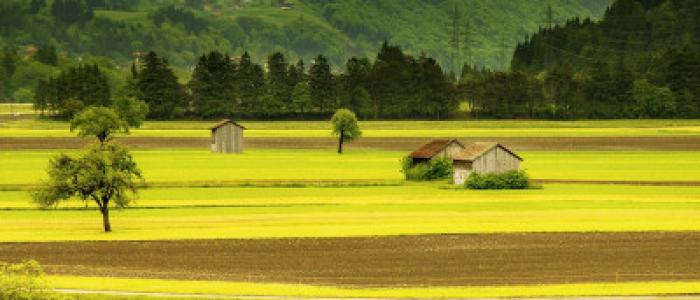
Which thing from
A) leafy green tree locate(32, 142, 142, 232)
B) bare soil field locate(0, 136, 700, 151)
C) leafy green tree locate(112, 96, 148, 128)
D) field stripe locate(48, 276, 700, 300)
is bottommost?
field stripe locate(48, 276, 700, 300)

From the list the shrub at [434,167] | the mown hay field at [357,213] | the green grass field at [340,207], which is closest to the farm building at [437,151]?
the shrub at [434,167]

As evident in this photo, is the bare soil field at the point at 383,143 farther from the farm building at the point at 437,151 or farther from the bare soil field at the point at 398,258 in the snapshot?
the bare soil field at the point at 398,258

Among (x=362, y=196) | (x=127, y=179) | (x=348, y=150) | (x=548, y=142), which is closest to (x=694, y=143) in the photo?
(x=548, y=142)

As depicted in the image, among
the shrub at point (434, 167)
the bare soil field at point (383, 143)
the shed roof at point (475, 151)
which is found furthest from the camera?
the bare soil field at point (383, 143)

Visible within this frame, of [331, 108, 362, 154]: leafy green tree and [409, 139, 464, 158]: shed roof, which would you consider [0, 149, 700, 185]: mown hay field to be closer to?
[331, 108, 362, 154]: leafy green tree

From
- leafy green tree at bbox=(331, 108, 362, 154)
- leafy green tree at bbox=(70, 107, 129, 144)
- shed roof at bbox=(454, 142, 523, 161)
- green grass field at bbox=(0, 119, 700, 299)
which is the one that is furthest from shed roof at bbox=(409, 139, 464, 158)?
leafy green tree at bbox=(70, 107, 129, 144)

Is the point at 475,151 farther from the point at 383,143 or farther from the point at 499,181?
the point at 383,143

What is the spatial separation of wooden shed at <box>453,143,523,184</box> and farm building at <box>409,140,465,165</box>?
5744mm

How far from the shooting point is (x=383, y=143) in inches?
6668

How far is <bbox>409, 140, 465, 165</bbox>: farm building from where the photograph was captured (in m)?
116

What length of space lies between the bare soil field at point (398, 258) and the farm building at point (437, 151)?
4439cm

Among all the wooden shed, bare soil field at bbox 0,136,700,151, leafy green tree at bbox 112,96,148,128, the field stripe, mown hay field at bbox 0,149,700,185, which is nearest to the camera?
the field stripe

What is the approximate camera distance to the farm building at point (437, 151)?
11644 cm

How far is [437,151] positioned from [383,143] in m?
52.1
